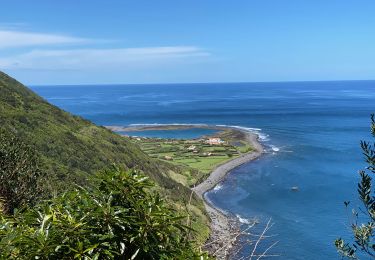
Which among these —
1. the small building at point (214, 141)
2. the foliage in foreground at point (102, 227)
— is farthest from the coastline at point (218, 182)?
the foliage in foreground at point (102, 227)

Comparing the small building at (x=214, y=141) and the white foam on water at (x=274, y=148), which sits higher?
the small building at (x=214, y=141)

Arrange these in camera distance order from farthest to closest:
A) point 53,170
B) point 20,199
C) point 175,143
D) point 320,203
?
point 175,143, point 320,203, point 53,170, point 20,199

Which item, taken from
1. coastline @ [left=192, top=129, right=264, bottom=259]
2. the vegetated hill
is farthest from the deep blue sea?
the vegetated hill

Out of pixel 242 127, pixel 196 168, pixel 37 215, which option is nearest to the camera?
pixel 37 215

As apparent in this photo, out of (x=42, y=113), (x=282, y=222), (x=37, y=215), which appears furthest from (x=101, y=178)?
(x=42, y=113)

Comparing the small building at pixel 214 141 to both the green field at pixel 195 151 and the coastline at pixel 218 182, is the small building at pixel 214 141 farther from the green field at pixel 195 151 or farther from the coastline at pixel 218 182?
the coastline at pixel 218 182

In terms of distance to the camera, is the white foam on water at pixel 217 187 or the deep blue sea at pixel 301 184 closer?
the deep blue sea at pixel 301 184

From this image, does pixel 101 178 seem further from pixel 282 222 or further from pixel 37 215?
pixel 282 222
